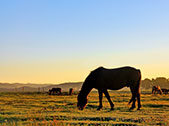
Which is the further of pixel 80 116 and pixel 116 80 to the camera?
pixel 116 80

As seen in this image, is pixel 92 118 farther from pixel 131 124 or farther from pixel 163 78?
pixel 163 78

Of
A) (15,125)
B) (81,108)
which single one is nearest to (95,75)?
(81,108)

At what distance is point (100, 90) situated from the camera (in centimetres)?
1880

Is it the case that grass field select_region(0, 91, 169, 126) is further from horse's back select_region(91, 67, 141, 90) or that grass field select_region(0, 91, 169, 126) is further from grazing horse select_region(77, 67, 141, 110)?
horse's back select_region(91, 67, 141, 90)

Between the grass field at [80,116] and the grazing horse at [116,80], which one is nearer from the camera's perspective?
the grass field at [80,116]

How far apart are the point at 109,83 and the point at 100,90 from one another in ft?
2.66

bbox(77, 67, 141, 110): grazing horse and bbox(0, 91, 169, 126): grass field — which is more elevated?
bbox(77, 67, 141, 110): grazing horse

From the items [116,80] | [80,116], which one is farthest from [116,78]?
[80,116]

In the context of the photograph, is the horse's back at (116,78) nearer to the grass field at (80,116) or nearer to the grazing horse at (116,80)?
the grazing horse at (116,80)

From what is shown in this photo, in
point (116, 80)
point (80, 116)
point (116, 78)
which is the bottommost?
point (80, 116)

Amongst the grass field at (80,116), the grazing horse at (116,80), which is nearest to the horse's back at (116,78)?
the grazing horse at (116,80)

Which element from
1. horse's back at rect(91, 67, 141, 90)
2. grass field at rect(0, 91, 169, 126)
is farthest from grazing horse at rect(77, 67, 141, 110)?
grass field at rect(0, 91, 169, 126)

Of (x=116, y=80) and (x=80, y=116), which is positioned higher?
(x=116, y=80)

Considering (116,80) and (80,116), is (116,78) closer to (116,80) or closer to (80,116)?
(116,80)
